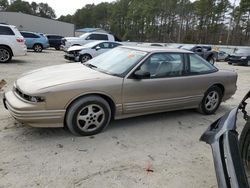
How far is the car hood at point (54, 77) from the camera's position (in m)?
3.85

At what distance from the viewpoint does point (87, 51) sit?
1337 cm

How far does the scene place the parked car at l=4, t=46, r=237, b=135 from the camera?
3793 mm

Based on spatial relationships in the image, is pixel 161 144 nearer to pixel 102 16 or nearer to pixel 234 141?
pixel 234 141

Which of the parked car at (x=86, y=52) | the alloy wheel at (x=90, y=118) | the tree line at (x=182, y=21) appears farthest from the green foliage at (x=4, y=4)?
the alloy wheel at (x=90, y=118)

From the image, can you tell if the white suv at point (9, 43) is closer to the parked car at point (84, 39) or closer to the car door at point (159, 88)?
the parked car at point (84, 39)

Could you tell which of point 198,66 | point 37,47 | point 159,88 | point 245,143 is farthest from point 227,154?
point 37,47

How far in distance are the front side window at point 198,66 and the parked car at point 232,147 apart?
248 cm

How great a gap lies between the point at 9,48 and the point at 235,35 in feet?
164

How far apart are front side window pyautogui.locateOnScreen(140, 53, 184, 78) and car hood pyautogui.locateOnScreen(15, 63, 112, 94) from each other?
0.83 meters

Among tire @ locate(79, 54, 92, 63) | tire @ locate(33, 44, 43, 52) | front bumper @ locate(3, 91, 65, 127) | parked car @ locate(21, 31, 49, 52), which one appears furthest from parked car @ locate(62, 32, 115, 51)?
front bumper @ locate(3, 91, 65, 127)

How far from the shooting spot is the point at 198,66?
5410mm

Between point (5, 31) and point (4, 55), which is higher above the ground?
point (5, 31)

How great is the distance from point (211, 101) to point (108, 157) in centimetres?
304

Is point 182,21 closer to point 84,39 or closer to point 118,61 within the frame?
point 84,39
